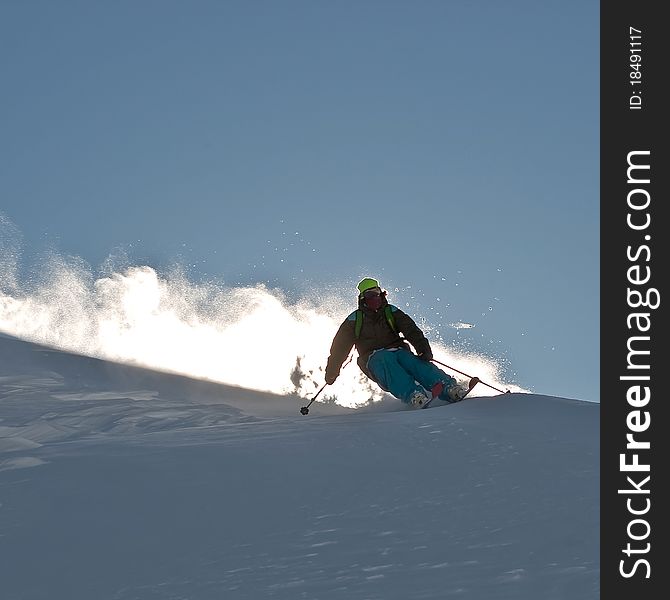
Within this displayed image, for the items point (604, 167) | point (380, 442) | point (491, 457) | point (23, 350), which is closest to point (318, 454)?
point (380, 442)

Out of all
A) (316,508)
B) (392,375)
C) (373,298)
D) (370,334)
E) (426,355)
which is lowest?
(316,508)

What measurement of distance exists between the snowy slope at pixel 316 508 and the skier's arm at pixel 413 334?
4.65 ft

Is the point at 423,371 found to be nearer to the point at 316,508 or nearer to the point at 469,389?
the point at 469,389

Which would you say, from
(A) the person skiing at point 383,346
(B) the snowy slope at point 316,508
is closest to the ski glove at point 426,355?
(A) the person skiing at point 383,346

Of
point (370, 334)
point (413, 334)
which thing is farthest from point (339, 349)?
point (413, 334)

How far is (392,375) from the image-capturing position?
23.2 ft

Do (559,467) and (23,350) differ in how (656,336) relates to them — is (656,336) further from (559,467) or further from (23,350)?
(23,350)

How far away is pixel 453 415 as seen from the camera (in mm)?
5465

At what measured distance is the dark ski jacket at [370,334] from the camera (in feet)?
24.7

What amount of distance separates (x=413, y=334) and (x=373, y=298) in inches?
20.1

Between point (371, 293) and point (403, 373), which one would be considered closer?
point (403, 373)

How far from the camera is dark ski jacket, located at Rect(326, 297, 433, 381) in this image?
7.52 metres

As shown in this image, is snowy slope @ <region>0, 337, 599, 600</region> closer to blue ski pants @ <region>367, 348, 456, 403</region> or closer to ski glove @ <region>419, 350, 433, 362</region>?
blue ski pants @ <region>367, 348, 456, 403</region>

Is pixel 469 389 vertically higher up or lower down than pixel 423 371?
lower down
